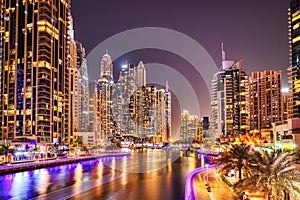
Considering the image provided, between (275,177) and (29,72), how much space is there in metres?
111

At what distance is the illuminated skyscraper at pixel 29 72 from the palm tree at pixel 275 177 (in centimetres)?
10177

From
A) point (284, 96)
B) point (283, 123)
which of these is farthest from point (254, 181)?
point (284, 96)

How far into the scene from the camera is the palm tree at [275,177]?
2109 centimetres

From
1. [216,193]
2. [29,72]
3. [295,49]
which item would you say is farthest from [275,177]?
[29,72]

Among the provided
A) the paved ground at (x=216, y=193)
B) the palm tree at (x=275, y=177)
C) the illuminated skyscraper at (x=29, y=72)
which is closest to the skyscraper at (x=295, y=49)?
the illuminated skyscraper at (x=29, y=72)

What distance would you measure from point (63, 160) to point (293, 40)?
256 feet

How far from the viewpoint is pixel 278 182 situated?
21.4 meters

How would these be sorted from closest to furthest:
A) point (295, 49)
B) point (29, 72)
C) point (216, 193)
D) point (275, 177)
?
point (275, 177)
point (216, 193)
point (295, 49)
point (29, 72)

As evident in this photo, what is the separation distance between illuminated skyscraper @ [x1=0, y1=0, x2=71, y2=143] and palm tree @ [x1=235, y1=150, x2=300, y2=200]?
10177 cm

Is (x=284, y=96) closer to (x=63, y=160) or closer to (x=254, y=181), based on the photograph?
(x=63, y=160)

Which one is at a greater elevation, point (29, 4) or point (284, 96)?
point (29, 4)

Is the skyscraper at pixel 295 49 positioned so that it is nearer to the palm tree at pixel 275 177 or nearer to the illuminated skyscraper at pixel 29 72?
the illuminated skyscraper at pixel 29 72

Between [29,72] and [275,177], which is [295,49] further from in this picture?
[275,177]

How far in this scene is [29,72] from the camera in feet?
397
